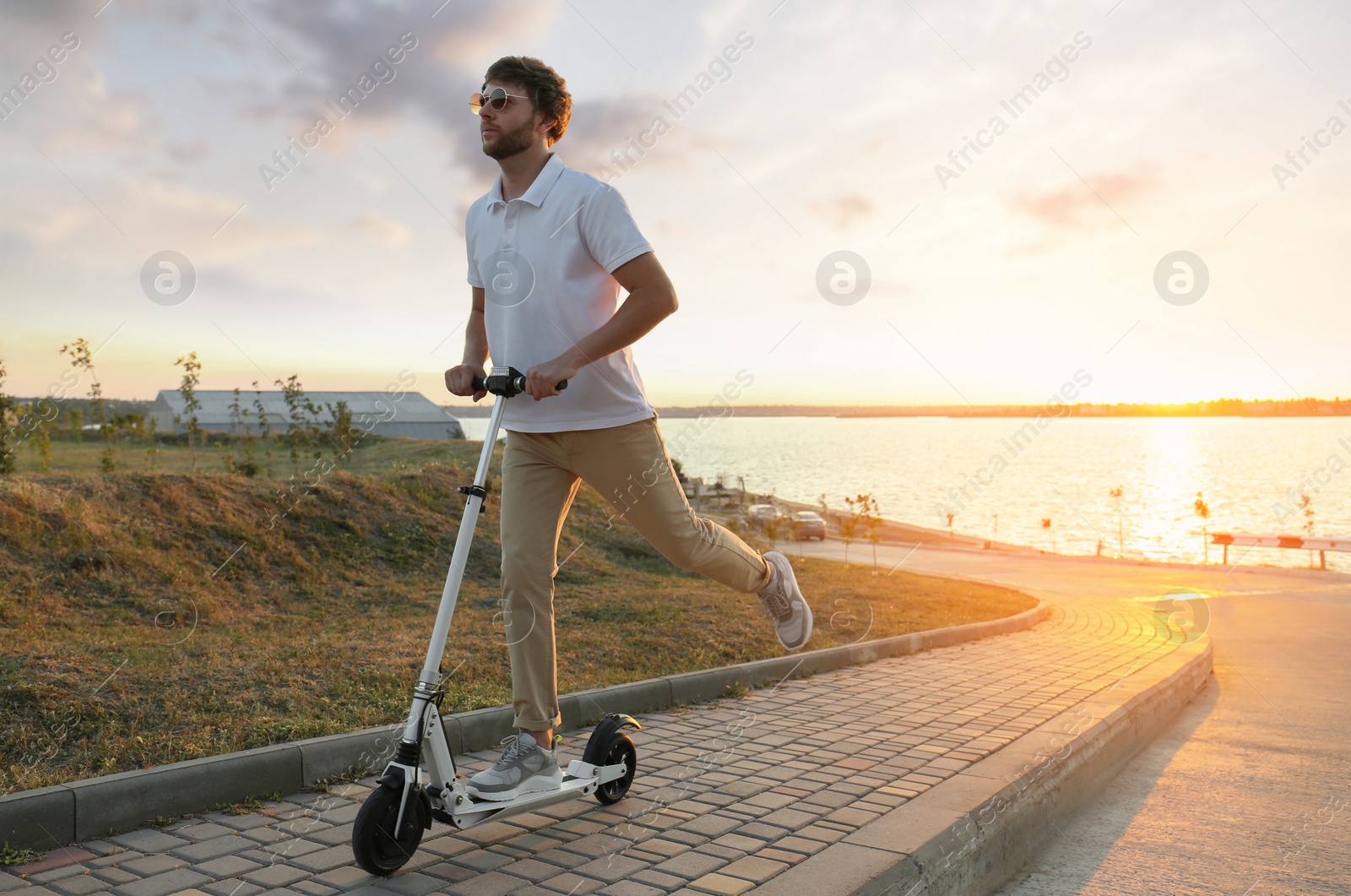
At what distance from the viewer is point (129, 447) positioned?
19812 mm

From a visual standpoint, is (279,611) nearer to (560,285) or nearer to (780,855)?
(560,285)

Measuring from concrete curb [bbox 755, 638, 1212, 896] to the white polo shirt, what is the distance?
62.6 inches

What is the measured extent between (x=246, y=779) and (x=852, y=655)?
470 centimetres

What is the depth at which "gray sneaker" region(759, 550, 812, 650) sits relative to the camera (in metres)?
3.99

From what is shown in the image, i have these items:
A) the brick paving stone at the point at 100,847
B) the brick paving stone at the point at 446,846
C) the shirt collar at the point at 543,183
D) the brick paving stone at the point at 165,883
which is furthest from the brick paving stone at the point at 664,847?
the shirt collar at the point at 543,183

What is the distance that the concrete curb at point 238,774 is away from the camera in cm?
315

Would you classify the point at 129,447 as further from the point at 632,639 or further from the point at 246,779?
the point at 246,779

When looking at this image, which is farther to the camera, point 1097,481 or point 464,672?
point 1097,481

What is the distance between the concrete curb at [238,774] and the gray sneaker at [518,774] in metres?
0.45

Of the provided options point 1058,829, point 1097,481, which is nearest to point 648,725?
point 1058,829

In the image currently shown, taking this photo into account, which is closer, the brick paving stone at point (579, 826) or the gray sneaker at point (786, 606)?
A: the brick paving stone at point (579, 826)

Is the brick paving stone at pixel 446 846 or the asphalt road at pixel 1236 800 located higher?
the brick paving stone at pixel 446 846

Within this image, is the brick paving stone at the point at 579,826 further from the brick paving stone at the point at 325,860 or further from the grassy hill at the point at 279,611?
the grassy hill at the point at 279,611

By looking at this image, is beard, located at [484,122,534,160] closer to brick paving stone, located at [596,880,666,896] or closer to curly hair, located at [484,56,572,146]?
curly hair, located at [484,56,572,146]
